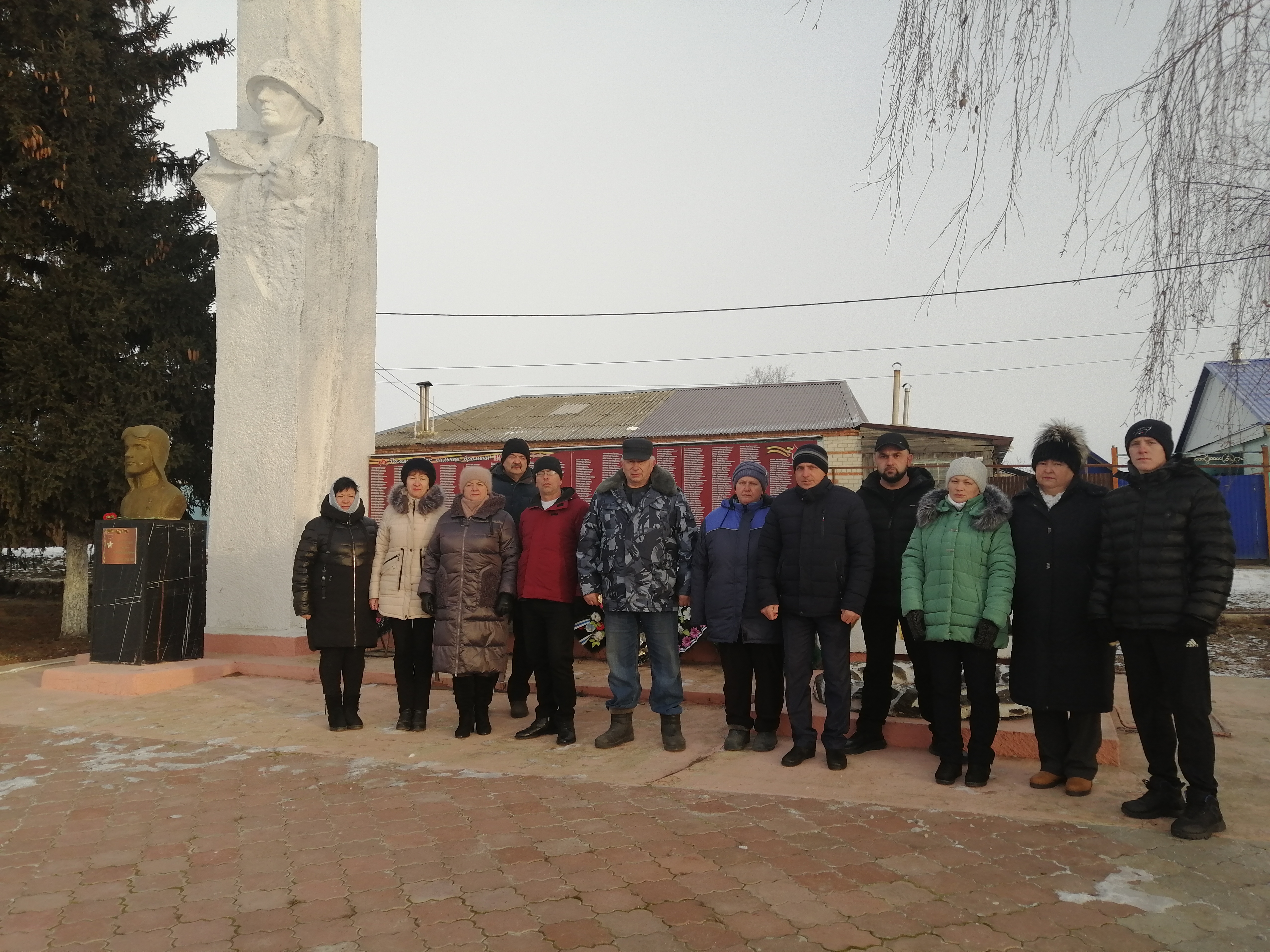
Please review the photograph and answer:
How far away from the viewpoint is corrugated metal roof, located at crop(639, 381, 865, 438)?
2088cm

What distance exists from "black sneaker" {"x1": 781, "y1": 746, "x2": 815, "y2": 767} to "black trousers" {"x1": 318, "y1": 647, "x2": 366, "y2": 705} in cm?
274

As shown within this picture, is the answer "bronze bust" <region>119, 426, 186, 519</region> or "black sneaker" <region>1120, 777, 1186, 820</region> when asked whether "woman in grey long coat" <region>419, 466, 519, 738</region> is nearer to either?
"black sneaker" <region>1120, 777, 1186, 820</region>

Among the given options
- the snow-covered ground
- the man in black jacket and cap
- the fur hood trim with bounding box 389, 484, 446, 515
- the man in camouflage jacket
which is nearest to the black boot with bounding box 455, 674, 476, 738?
the man in black jacket and cap

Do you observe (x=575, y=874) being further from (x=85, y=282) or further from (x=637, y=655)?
(x=85, y=282)

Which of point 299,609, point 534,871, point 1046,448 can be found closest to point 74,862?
point 534,871

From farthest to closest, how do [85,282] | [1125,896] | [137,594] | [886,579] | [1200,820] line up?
[85,282] < [137,594] < [886,579] < [1200,820] < [1125,896]

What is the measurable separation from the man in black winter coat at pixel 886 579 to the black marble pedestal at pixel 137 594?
Answer: 580cm

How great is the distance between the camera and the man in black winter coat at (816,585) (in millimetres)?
4773

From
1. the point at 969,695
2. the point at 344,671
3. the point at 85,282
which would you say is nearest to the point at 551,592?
the point at 344,671

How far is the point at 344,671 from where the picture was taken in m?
5.88

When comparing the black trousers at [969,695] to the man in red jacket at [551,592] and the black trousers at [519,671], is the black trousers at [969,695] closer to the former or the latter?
the man in red jacket at [551,592]

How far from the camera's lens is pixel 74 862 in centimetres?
357

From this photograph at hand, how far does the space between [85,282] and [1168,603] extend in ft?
35.4

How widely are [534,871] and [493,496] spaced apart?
106 inches
